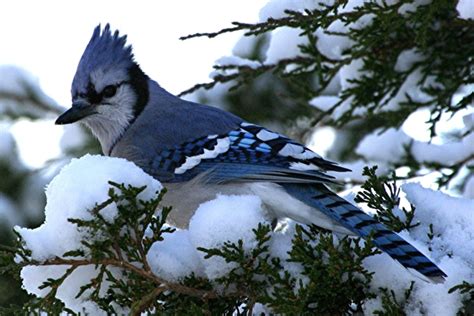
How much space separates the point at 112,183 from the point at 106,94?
150 cm

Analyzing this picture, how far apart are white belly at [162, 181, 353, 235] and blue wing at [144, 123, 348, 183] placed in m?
0.03

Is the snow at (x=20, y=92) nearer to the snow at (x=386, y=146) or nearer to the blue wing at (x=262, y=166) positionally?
the snow at (x=386, y=146)

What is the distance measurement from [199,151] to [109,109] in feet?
1.92

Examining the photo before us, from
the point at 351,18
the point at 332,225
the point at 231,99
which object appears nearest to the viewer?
the point at 332,225

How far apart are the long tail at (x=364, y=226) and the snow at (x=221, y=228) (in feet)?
0.98

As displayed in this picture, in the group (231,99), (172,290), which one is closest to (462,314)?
(172,290)

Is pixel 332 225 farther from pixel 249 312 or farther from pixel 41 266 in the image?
pixel 41 266

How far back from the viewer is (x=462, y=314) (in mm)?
2129

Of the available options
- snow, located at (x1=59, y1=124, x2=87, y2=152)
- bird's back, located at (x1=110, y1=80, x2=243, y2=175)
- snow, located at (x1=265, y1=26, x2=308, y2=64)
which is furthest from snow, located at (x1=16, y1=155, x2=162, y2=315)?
snow, located at (x1=59, y1=124, x2=87, y2=152)

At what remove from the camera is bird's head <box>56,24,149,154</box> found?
3488 millimetres

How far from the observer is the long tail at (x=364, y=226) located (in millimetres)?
2154

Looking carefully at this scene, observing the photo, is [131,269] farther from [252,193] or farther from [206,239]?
[252,193]

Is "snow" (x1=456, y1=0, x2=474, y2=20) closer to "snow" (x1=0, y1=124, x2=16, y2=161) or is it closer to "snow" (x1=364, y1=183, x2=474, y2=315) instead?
"snow" (x1=364, y1=183, x2=474, y2=315)

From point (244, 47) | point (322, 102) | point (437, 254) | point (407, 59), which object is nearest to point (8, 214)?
point (244, 47)
